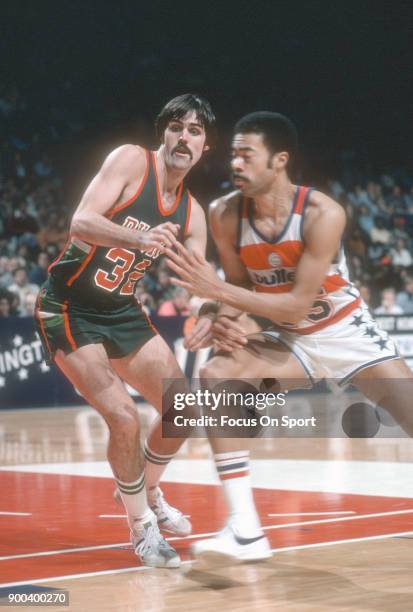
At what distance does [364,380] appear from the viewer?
4.98m

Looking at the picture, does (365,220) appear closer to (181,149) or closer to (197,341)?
(181,149)

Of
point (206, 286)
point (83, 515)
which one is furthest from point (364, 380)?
point (83, 515)

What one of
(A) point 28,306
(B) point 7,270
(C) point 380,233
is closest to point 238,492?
(A) point 28,306

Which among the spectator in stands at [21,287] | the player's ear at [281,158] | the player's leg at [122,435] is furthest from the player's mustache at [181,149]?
the spectator in stands at [21,287]

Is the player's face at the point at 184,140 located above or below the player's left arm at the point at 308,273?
above

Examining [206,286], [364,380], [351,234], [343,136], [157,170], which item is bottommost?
[364,380]

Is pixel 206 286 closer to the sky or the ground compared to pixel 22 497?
closer to the sky

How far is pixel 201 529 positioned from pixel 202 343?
4.53 feet

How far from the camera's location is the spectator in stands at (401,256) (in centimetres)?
1950

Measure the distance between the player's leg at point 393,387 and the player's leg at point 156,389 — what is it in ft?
3.18

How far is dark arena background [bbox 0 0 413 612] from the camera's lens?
461 centimetres

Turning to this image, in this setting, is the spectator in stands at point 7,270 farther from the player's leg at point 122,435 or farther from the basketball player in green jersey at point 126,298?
the player's leg at point 122,435

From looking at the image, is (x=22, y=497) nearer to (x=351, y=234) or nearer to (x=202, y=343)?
(x=202, y=343)

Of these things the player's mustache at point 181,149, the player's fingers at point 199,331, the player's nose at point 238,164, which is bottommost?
the player's fingers at point 199,331
